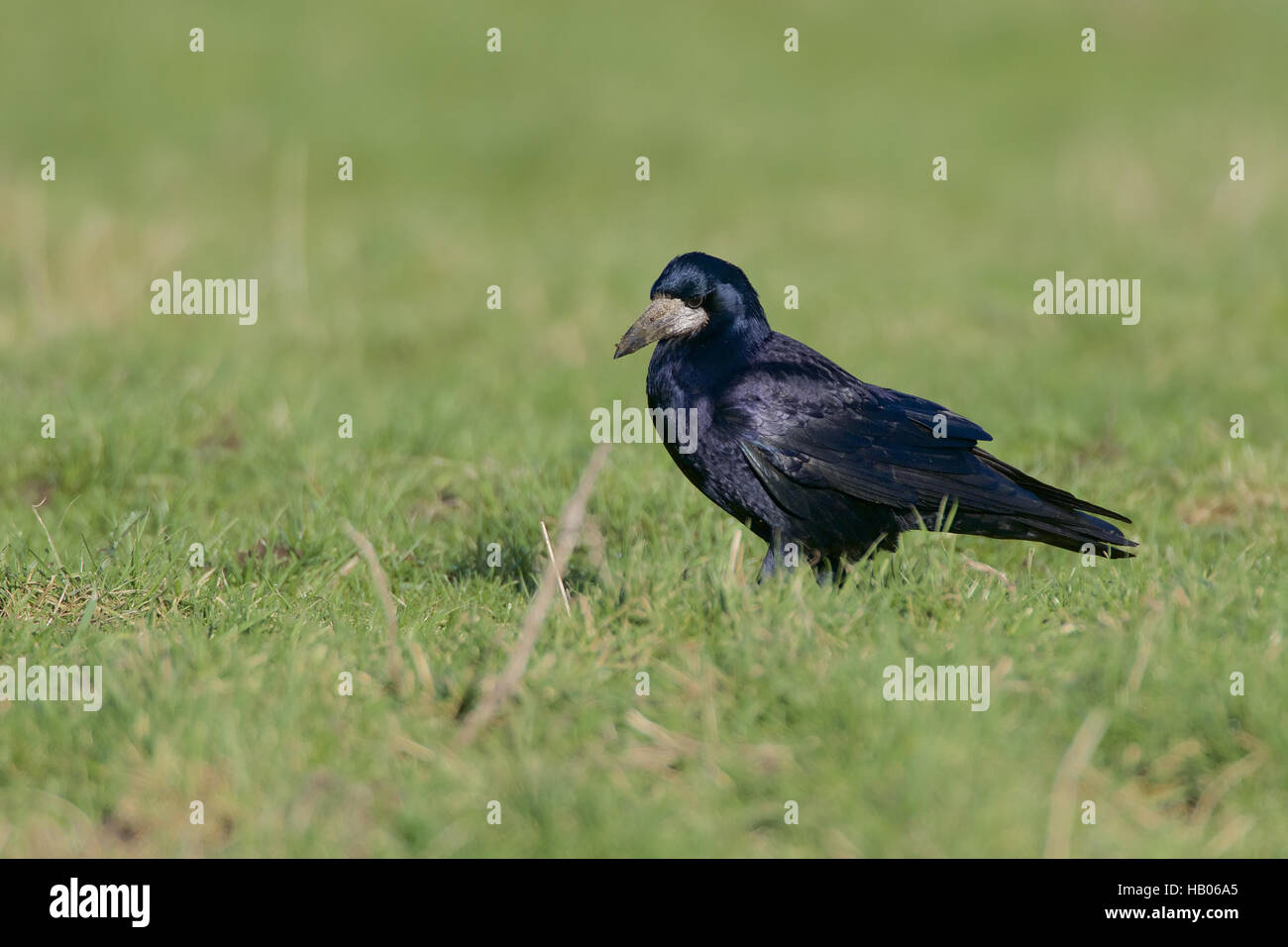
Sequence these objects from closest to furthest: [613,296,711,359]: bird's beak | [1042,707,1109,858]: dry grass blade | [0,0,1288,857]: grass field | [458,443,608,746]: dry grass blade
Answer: [1042,707,1109,858]: dry grass blade → [0,0,1288,857]: grass field → [458,443,608,746]: dry grass blade → [613,296,711,359]: bird's beak

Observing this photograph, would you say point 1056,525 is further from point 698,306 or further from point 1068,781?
point 1068,781

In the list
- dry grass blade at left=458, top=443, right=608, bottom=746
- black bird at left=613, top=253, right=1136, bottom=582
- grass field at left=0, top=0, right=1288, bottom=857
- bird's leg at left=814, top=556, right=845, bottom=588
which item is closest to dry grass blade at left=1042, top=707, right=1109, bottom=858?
grass field at left=0, top=0, right=1288, bottom=857

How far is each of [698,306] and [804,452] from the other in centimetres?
68

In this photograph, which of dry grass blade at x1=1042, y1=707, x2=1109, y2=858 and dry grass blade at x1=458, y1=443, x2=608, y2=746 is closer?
dry grass blade at x1=1042, y1=707, x2=1109, y2=858

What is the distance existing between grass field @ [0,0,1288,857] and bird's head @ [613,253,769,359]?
89cm

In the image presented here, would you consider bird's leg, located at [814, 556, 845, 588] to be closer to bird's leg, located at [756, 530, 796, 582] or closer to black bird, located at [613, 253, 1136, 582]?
black bird, located at [613, 253, 1136, 582]

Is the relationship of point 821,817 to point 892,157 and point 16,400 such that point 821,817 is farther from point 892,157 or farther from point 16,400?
point 892,157

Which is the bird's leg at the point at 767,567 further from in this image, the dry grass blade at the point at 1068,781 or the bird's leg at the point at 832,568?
the dry grass blade at the point at 1068,781

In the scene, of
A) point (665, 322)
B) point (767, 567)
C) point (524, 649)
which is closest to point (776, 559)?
point (767, 567)

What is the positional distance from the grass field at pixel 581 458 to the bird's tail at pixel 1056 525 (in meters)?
0.14

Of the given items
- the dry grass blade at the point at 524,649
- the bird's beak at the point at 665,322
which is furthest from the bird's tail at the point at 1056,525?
the dry grass blade at the point at 524,649

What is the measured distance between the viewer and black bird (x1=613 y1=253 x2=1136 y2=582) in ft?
17.3
